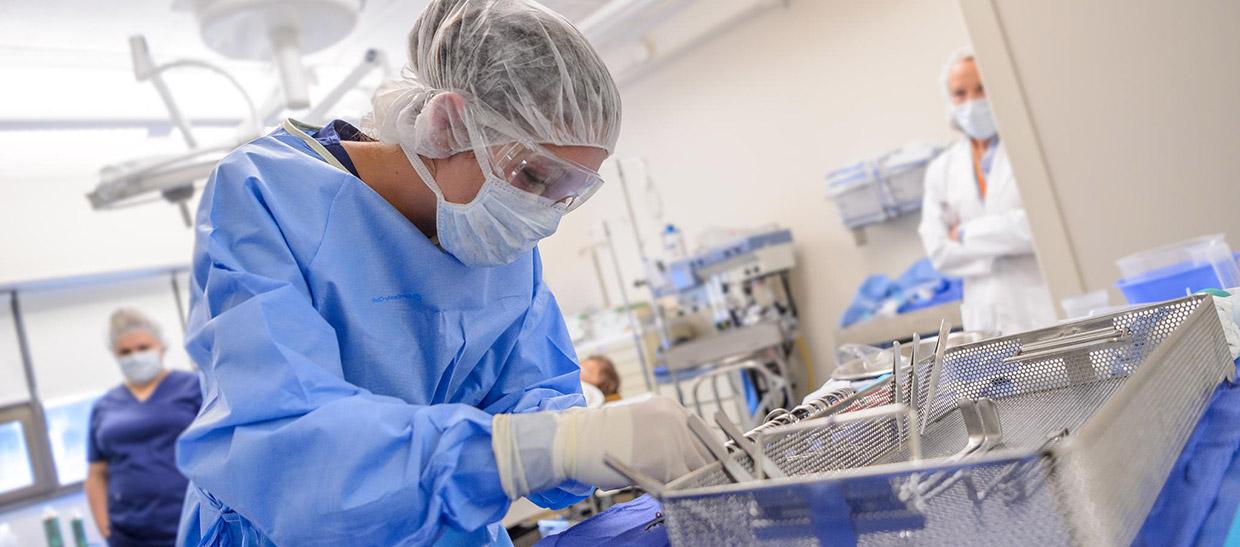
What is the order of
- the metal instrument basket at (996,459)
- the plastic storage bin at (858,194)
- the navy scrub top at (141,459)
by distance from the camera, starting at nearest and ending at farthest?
the metal instrument basket at (996,459), the navy scrub top at (141,459), the plastic storage bin at (858,194)

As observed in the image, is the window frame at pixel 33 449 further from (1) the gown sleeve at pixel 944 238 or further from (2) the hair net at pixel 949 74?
(2) the hair net at pixel 949 74

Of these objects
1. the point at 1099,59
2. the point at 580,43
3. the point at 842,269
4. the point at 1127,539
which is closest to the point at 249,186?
the point at 580,43

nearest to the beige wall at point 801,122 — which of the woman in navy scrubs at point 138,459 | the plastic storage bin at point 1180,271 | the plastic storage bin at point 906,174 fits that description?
the plastic storage bin at point 906,174

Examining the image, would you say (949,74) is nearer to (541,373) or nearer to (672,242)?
(672,242)

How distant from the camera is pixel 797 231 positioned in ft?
16.6

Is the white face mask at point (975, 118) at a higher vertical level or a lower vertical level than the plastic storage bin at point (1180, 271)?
higher

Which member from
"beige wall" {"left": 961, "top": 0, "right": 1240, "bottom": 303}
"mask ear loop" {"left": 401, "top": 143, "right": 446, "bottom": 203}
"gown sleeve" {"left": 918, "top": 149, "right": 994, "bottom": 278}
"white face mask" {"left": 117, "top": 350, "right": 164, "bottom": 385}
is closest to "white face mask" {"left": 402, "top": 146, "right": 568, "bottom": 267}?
"mask ear loop" {"left": 401, "top": 143, "right": 446, "bottom": 203}

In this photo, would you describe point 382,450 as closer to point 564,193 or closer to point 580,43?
point 564,193

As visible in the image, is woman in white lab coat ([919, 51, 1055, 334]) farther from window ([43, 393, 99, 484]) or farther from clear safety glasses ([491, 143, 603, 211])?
window ([43, 393, 99, 484])

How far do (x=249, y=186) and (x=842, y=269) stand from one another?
166 inches

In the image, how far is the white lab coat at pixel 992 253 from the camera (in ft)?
9.33

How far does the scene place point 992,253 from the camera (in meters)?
2.89

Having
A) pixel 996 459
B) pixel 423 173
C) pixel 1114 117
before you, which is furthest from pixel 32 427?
pixel 996 459

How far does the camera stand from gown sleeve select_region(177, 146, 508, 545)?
853 mm
